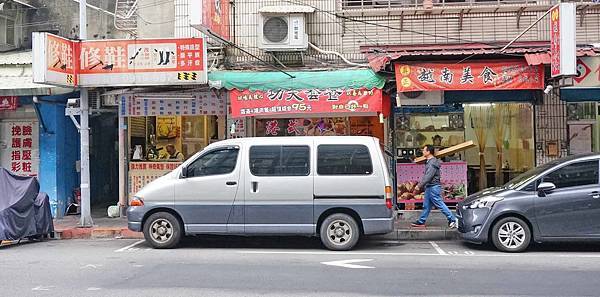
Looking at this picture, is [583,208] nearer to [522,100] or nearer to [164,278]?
[522,100]

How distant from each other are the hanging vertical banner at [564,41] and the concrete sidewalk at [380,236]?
3711 millimetres

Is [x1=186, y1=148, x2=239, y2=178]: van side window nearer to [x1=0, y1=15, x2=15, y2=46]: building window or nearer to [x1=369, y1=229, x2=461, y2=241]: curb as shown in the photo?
[x1=369, y1=229, x2=461, y2=241]: curb

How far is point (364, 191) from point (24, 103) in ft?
31.6

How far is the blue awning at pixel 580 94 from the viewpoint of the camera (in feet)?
45.3

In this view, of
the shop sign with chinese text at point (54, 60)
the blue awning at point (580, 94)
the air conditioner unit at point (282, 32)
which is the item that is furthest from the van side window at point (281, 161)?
the blue awning at point (580, 94)

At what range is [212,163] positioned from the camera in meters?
11.0

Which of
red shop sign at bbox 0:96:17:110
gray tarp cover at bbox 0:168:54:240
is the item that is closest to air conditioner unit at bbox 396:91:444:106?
gray tarp cover at bbox 0:168:54:240

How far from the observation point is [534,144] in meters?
14.5

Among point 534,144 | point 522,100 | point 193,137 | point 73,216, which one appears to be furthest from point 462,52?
point 73,216

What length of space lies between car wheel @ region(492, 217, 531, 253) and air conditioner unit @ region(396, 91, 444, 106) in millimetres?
3866

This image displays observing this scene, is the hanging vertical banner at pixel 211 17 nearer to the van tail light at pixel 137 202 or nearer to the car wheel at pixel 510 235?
the van tail light at pixel 137 202

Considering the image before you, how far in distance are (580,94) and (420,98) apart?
11.8 ft

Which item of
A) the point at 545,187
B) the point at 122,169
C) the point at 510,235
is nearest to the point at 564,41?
the point at 545,187

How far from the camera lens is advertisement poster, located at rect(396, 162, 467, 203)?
14.6 metres
